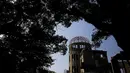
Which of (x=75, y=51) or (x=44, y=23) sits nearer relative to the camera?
(x=44, y=23)

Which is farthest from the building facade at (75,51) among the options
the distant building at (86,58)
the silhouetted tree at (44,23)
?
the silhouetted tree at (44,23)

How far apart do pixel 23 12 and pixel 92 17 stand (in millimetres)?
7153

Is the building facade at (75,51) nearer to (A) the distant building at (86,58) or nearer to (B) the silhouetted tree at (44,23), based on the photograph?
(A) the distant building at (86,58)

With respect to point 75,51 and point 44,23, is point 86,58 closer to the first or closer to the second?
point 75,51

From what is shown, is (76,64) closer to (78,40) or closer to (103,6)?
(78,40)

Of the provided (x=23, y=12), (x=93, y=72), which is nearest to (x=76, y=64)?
(x=93, y=72)

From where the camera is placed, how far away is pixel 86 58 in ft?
153

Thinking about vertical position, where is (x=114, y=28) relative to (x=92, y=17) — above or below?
below

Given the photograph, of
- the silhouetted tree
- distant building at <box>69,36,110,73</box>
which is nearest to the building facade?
distant building at <box>69,36,110,73</box>

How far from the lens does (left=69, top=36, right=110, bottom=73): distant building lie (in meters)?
40.1

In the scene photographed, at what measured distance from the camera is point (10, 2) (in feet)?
43.9

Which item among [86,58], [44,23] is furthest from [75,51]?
[44,23]

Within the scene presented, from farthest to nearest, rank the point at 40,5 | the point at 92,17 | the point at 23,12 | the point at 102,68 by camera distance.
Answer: the point at 102,68
the point at 23,12
the point at 40,5
the point at 92,17

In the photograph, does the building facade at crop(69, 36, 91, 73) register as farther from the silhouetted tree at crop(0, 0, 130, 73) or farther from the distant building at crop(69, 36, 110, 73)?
the silhouetted tree at crop(0, 0, 130, 73)
